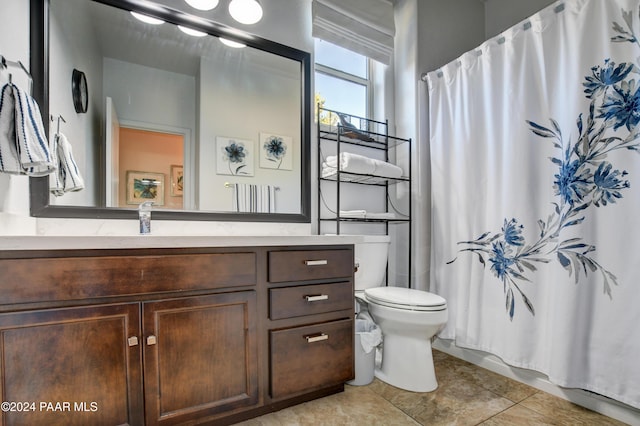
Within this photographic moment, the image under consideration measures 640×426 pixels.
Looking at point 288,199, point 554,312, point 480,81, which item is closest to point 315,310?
point 288,199

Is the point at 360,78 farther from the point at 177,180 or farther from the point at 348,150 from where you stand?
the point at 177,180

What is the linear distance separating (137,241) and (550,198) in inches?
72.6

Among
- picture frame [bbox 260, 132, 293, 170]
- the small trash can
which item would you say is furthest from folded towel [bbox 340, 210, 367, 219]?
the small trash can

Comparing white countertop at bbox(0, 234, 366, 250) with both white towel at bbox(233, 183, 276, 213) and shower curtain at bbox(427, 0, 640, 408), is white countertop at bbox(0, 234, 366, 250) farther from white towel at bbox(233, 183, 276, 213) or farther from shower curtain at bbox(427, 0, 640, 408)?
shower curtain at bbox(427, 0, 640, 408)

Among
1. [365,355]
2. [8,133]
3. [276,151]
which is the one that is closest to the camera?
[8,133]

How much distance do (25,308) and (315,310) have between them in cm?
102

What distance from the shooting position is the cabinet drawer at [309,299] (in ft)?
4.55

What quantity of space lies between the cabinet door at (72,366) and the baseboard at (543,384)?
1.79 m

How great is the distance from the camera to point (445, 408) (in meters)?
1.48

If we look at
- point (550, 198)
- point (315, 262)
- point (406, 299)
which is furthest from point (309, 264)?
point (550, 198)

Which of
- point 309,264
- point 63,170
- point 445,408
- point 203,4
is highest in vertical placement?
point 203,4

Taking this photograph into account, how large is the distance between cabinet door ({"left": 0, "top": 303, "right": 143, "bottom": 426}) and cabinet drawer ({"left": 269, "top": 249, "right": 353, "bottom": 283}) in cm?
53

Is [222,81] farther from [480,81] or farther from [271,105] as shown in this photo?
[480,81]

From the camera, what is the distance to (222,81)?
1.83 meters
